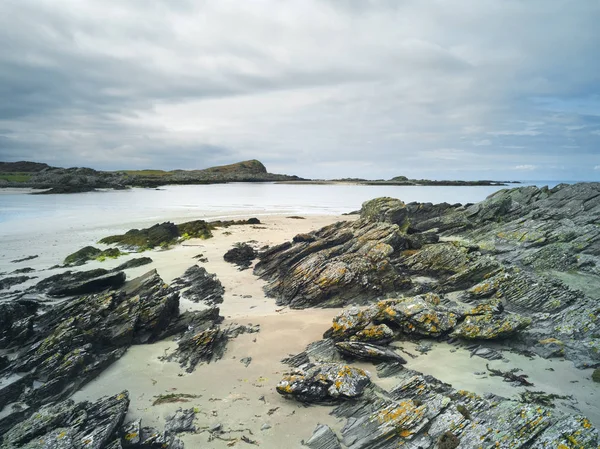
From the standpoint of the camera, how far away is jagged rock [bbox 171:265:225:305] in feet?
57.1

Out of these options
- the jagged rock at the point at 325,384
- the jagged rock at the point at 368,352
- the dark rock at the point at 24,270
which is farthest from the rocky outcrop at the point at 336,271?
the dark rock at the point at 24,270

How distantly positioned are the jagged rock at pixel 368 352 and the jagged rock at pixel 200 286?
802 centimetres

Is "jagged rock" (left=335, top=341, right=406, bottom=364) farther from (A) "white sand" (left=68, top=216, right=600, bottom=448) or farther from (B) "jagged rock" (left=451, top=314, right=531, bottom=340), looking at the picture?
(B) "jagged rock" (left=451, top=314, right=531, bottom=340)

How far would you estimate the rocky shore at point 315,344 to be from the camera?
7.73 m

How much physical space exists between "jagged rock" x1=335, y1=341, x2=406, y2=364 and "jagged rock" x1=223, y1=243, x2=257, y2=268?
13.0m

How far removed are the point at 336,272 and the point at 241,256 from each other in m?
9.83

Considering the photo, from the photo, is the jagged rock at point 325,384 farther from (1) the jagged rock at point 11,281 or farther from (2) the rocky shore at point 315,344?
(1) the jagged rock at point 11,281

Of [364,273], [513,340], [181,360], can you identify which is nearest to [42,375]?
[181,360]

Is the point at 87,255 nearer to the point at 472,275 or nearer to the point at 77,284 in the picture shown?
the point at 77,284

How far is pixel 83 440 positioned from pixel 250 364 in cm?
522

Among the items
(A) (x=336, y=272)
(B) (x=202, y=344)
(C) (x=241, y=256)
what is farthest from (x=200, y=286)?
(A) (x=336, y=272)

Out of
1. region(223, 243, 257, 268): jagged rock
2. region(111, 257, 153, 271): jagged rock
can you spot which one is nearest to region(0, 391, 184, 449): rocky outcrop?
region(111, 257, 153, 271): jagged rock

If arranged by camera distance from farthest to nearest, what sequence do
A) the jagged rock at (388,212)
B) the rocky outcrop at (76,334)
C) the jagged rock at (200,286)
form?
the jagged rock at (388,212) → the jagged rock at (200,286) → the rocky outcrop at (76,334)

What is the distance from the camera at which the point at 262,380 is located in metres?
10.5
